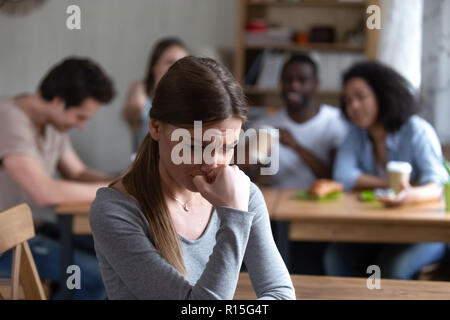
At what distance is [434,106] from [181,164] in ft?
7.35

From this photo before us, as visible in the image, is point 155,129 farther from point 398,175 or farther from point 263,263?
point 398,175

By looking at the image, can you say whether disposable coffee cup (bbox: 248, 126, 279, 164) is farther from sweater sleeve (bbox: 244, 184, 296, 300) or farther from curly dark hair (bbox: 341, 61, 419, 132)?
sweater sleeve (bbox: 244, 184, 296, 300)

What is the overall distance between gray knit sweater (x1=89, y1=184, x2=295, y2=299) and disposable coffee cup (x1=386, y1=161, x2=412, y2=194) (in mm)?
1223

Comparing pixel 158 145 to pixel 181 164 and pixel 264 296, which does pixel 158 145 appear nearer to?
pixel 181 164

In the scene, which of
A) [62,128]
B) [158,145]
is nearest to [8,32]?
[62,128]

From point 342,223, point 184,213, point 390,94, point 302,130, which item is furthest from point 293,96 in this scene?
point 184,213

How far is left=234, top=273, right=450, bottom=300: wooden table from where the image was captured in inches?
40.9

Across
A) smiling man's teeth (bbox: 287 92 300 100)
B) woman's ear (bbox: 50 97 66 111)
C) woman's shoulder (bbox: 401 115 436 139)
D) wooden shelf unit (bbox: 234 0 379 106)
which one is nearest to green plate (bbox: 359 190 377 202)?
woman's shoulder (bbox: 401 115 436 139)

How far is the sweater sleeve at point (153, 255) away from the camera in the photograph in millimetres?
821

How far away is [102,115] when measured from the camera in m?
4.14

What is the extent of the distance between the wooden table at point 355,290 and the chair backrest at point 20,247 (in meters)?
0.41

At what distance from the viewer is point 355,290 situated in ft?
3.68

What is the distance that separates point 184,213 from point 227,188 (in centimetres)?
17

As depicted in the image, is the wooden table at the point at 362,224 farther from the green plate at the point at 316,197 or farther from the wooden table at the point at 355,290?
the wooden table at the point at 355,290
